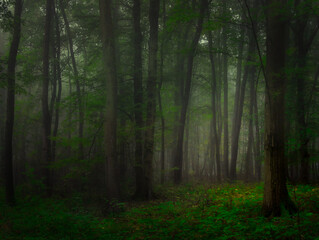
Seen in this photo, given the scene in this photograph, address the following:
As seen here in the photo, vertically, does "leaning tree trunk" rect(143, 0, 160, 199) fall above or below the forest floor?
above

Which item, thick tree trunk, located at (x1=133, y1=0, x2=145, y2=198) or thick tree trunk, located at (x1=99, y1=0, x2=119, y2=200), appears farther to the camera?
thick tree trunk, located at (x1=133, y1=0, x2=145, y2=198)

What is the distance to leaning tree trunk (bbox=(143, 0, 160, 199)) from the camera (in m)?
10.7

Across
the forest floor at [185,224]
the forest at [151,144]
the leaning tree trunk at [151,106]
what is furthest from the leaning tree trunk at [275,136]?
the leaning tree trunk at [151,106]

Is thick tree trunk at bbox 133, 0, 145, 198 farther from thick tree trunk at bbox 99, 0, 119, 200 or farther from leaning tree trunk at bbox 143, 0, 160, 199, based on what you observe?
thick tree trunk at bbox 99, 0, 119, 200

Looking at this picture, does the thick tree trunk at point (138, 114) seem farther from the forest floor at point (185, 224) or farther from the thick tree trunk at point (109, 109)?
the forest floor at point (185, 224)

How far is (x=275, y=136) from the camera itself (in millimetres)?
5762

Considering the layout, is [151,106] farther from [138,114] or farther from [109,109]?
[109,109]

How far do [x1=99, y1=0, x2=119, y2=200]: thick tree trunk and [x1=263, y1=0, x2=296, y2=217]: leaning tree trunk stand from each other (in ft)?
18.7

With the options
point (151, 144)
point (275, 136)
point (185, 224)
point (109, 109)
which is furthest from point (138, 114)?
point (275, 136)

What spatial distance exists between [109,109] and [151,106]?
204cm

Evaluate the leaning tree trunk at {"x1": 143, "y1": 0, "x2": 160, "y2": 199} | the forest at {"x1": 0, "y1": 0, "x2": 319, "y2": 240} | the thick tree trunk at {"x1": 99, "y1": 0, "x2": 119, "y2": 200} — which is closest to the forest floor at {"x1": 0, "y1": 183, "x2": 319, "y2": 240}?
the forest at {"x1": 0, "y1": 0, "x2": 319, "y2": 240}

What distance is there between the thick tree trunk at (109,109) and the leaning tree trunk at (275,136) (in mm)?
5696

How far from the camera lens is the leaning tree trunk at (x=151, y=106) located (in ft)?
35.2

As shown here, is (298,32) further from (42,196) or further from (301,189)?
(42,196)
